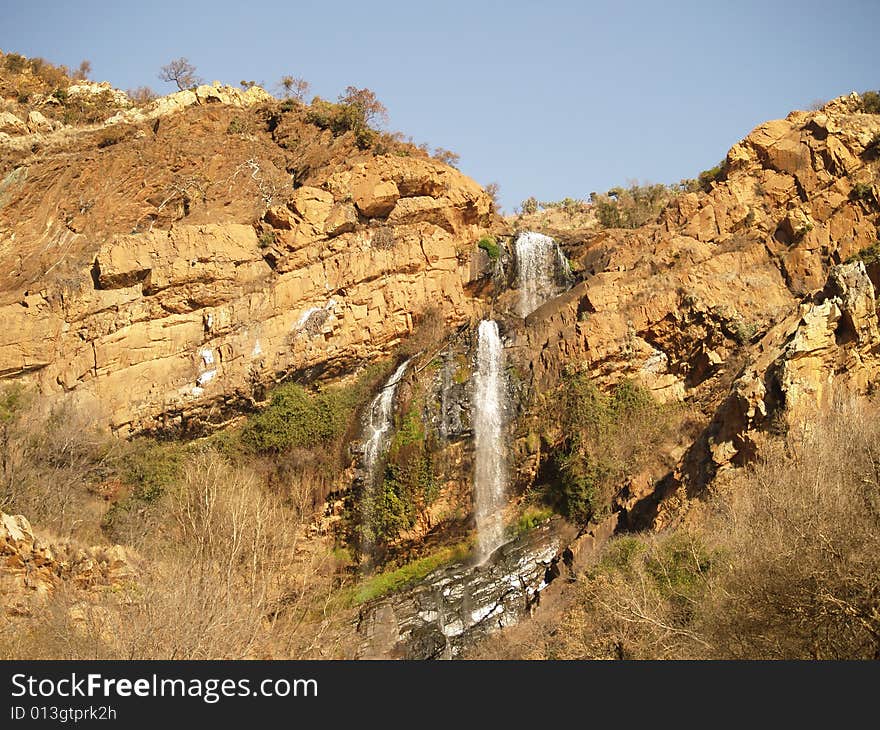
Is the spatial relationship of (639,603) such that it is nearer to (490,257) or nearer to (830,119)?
(490,257)

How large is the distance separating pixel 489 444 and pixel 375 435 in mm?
3891

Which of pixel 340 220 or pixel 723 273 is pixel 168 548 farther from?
pixel 723 273

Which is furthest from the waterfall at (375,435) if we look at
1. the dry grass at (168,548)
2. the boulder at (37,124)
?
the boulder at (37,124)

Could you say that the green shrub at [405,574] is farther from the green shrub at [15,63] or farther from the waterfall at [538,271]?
the green shrub at [15,63]

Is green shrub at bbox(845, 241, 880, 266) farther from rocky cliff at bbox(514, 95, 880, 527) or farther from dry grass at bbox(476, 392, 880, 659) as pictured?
dry grass at bbox(476, 392, 880, 659)

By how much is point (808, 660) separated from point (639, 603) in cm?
607

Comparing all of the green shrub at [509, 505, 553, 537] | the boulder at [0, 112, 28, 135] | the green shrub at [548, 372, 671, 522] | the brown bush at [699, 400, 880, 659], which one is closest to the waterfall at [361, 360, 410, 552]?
the green shrub at [509, 505, 553, 537]

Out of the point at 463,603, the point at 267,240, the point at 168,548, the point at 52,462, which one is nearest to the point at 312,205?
the point at 267,240

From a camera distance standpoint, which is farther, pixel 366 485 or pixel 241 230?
pixel 241 230

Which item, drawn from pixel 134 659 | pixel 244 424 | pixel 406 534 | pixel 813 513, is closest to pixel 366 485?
pixel 406 534

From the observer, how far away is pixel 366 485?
2705cm

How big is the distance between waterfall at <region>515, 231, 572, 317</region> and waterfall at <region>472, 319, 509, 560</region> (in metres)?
3.29

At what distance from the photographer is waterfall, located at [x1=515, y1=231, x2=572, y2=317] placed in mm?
31812

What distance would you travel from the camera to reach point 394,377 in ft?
96.1
